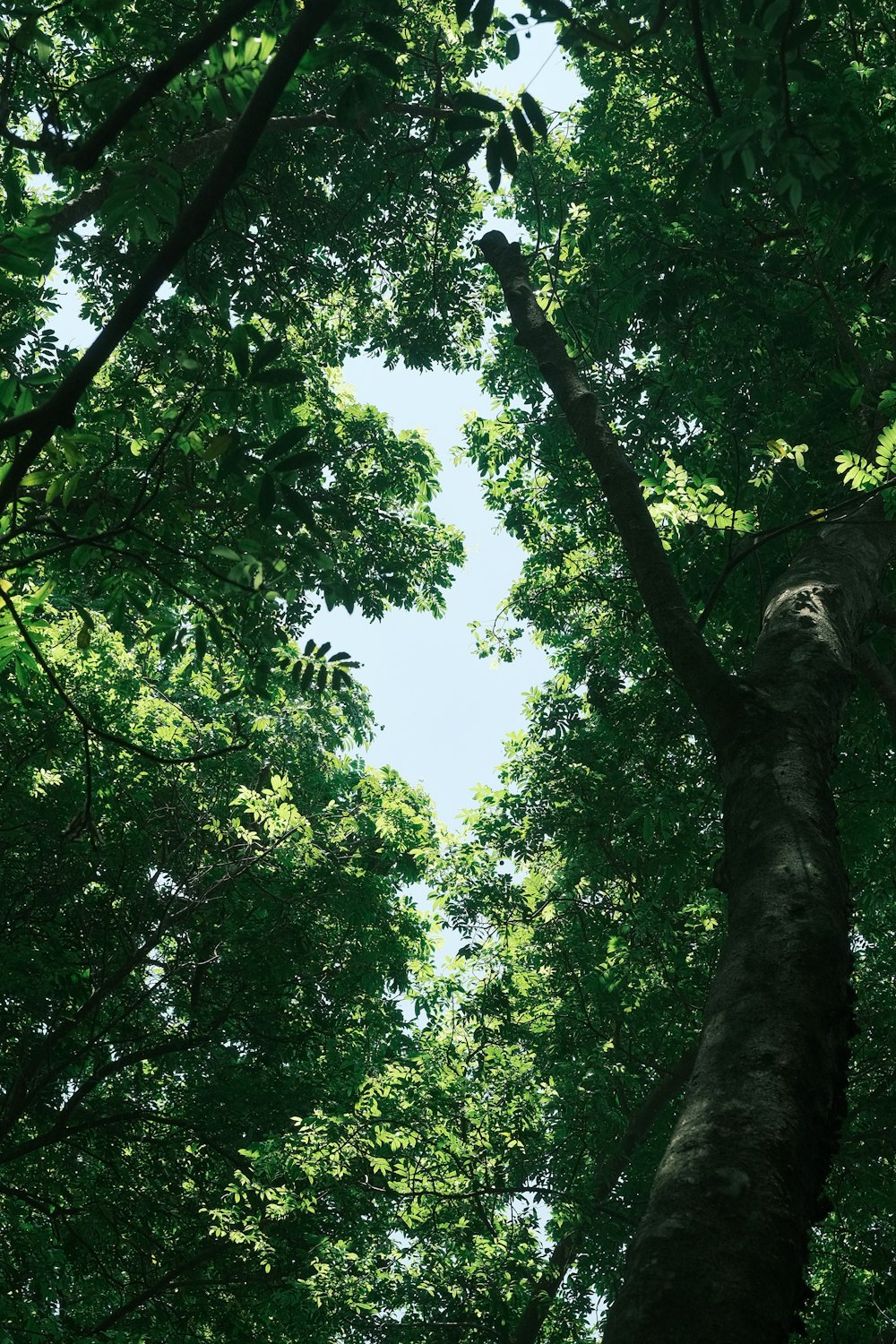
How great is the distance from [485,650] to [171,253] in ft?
29.4

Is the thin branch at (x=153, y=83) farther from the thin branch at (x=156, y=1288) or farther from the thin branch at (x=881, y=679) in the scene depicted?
the thin branch at (x=156, y=1288)

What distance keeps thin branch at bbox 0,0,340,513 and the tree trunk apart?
61.3 inches

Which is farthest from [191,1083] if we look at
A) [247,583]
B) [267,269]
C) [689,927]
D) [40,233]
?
[40,233]

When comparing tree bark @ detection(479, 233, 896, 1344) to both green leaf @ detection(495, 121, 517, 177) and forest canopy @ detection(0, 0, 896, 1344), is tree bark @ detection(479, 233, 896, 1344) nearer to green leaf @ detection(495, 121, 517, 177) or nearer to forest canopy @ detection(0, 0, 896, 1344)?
forest canopy @ detection(0, 0, 896, 1344)

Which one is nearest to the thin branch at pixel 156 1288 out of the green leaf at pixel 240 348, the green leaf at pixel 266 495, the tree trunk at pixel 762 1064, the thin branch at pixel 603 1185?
the thin branch at pixel 603 1185

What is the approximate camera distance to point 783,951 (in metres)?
2.06

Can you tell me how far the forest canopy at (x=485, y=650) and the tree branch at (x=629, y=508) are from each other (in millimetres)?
20

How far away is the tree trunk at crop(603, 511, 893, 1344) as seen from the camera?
57.4 inches

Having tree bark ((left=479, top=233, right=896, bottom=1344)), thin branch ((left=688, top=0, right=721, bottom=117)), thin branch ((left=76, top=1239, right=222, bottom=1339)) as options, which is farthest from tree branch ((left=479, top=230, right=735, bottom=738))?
thin branch ((left=76, top=1239, right=222, bottom=1339))

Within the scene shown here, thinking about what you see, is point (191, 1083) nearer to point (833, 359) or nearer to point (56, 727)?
point (56, 727)

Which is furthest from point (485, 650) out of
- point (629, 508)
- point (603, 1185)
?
point (629, 508)

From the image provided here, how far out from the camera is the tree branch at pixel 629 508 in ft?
9.85

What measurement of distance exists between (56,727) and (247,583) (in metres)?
6.15

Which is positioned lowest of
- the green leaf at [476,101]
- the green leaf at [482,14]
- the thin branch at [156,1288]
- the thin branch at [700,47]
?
the thin branch at [156,1288]
